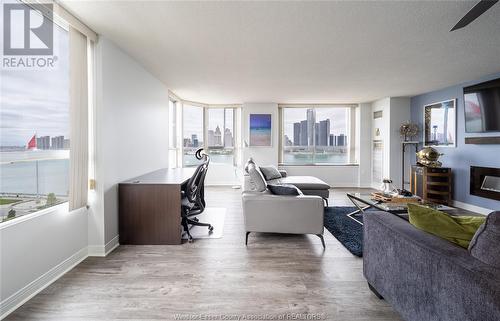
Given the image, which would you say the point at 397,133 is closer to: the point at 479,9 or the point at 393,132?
the point at 393,132

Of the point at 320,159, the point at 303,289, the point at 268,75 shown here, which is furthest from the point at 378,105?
the point at 303,289

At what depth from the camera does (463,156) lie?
15.2ft

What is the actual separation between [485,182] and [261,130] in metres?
4.73

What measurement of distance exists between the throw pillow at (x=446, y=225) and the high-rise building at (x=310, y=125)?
5.67 m

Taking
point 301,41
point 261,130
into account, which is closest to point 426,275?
point 301,41

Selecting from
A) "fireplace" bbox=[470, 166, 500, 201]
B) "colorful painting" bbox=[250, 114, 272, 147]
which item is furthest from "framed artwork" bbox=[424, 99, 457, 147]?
"colorful painting" bbox=[250, 114, 272, 147]

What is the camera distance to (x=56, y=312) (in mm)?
1726

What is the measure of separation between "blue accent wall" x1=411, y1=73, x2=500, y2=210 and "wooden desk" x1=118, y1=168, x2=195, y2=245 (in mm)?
5105

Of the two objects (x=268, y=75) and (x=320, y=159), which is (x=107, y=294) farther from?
(x=320, y=159)

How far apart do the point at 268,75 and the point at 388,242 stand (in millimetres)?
3153

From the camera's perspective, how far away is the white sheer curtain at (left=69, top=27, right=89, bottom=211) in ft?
7.63

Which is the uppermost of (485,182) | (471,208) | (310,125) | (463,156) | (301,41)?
(301,41)

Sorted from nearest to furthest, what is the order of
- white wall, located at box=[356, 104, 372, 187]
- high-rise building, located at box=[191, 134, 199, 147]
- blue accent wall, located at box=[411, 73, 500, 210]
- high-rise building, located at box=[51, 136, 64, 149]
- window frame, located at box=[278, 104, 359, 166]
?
high-rise building, located at box=[51, 136, 64, 149]
blue accent wall, located at box=[411, 73, 500, 210]
high-rise building, located at box=[191, 134, 199, 147]
white wall, located at box=[356, 104, 372, 187]
window frame, located at box=[278, 104, 359, 166]

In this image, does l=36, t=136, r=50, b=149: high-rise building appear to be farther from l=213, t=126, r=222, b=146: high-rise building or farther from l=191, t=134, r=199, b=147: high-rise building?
l=213, t=126, r=222, b=146: high-rise building
